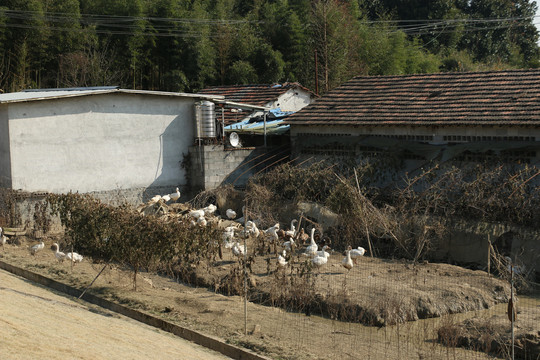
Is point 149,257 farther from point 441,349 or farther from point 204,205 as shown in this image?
point 204,205

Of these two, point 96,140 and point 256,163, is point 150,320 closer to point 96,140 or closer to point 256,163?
point 96,140

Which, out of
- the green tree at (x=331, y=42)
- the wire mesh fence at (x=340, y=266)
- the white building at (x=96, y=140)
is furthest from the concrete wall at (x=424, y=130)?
the green tree at (x=331, y=42)

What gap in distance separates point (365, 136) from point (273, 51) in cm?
1602

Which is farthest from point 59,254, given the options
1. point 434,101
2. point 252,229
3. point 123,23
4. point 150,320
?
point 123,23

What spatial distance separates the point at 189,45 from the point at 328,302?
24.6m

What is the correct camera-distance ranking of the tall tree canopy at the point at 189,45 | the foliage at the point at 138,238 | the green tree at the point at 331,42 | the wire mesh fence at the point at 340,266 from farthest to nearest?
1. the green tree at the point at 331,42
2. the tall tree canopy at the point at 189,45
3. the foliage at the point at 138,238
4. the wire mesh fence at the point at 340,266

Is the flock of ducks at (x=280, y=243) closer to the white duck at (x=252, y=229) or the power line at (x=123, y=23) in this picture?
the white duck at (x=252, y=229)

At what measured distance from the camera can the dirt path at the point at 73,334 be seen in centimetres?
935

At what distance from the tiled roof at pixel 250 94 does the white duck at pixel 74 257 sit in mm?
11350

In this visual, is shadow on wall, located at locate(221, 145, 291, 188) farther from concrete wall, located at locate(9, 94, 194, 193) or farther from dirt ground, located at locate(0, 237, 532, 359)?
dirt ground, located at locate(0, 237, 532, 359)

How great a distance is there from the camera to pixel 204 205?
22.0m

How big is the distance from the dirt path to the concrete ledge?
0.52 feet

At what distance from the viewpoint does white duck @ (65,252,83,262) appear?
15.7m

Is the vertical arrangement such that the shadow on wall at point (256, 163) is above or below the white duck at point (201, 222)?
above
